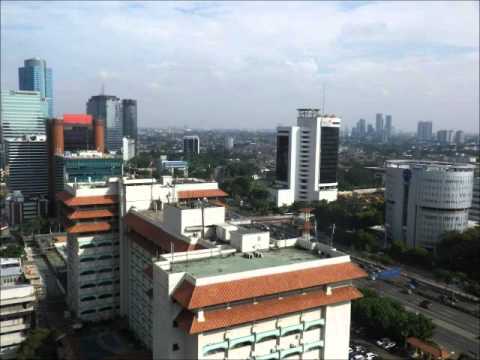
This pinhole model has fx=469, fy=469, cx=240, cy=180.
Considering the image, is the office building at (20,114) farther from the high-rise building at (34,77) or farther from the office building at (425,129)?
the office building at (425,129)

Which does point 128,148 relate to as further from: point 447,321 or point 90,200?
point 447,321

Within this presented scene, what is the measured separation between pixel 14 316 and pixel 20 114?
58.2m

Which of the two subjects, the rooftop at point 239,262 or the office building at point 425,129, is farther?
the office building at point 425,129

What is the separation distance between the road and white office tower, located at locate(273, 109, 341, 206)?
89.4 ft

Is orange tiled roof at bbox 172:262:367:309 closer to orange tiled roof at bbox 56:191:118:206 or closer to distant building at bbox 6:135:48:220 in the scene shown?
orange tiled roof at bbox 56:191:118:206

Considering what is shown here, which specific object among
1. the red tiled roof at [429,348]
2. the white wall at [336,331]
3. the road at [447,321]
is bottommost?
the road at [447,321]

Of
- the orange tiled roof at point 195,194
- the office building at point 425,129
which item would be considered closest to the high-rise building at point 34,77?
the orange tiled roof at point 195,194

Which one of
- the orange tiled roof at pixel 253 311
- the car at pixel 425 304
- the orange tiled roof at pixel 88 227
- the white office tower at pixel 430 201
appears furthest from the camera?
the white office tower at pixel 430 201

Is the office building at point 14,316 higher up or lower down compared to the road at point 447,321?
higher up

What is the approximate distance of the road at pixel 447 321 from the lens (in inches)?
843

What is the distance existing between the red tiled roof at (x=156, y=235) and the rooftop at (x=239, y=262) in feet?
5.12

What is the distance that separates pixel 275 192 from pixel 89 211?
118 ft

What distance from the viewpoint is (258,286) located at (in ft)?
39.5

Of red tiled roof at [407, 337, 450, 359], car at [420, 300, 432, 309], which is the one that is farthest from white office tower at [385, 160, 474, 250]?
red tiled roof at [407, 337, 450, 359]
